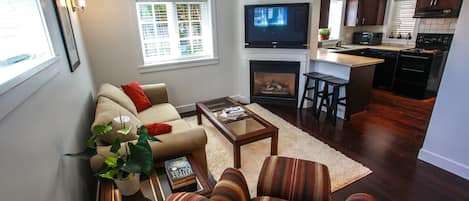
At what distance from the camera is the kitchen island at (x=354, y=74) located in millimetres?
3445

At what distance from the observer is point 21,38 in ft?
4.06

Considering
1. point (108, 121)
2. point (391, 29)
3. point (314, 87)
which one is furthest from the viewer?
point (391, 29)

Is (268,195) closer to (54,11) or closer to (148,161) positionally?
(148,161)

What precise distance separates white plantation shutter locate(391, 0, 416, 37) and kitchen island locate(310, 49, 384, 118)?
2.10 meters

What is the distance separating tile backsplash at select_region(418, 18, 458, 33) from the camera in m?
4.25

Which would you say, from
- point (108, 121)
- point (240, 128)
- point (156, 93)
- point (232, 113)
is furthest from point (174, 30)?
point (108, 121)

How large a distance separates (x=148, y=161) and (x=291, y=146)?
2.03 meters

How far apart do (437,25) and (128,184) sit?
5.72 m

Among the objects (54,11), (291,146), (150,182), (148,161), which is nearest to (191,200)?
(148,161)

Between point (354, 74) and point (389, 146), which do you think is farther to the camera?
point (354, 74)

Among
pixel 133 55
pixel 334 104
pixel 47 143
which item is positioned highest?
pixel 133 55

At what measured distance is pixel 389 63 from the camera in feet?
15.6

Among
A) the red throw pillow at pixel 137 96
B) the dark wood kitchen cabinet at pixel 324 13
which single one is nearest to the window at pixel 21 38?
the red throw pillow at pixel 137 96

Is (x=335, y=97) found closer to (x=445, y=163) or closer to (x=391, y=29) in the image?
(x=445, y=163)
